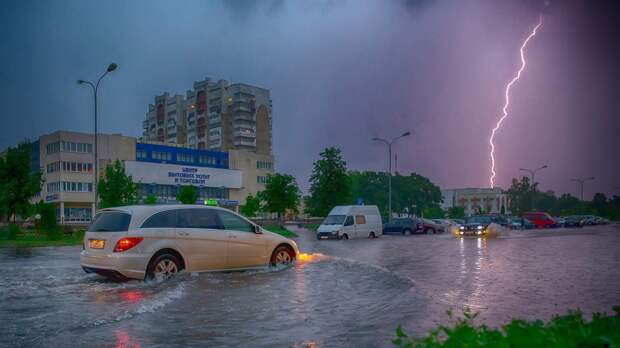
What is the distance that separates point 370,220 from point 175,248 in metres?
25.4

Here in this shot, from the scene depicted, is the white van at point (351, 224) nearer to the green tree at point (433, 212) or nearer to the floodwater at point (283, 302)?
the floodwater at point (283, 302)

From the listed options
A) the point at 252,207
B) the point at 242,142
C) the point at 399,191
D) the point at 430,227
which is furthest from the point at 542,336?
the point at 242,142

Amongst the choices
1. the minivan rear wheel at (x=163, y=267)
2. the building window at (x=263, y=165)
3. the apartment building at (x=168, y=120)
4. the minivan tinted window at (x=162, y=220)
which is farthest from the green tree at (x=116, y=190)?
the apartment building at (x=168, y=120)

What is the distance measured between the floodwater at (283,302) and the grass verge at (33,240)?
48.6 ft

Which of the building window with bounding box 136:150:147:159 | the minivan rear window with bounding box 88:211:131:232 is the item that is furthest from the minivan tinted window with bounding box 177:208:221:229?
the building window with bounding box 136:150:147:159

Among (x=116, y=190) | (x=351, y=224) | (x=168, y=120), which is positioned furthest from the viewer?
(x=168, y=120)

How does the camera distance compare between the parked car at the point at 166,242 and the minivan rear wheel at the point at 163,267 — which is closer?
the parked car at the point at 166,242

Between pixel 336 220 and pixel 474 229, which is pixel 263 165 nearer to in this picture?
pixel 474 229

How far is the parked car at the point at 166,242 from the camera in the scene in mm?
10633

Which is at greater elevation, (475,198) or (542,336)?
(475,198)

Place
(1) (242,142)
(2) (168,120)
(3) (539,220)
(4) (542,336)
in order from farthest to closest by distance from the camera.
A: (2) (168,120)
(1) (242,142)
(3) (539,220)
(4) (542,336)

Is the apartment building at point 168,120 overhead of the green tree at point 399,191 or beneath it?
overhead

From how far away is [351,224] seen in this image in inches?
1328

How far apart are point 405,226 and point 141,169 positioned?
181ft
